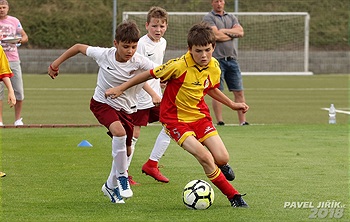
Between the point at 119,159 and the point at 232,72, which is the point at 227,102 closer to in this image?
the point at 119,159

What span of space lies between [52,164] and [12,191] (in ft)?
6.05

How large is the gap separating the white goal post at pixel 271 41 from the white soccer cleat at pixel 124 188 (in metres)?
23.0

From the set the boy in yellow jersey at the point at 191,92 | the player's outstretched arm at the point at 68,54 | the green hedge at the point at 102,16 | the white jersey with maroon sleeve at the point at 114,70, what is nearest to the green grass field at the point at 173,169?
the boy in yellow jersey at the point at 191,92

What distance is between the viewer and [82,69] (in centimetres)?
3134

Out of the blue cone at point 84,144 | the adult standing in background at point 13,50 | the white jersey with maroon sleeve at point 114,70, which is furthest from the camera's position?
the adult standing in background at point 13,50

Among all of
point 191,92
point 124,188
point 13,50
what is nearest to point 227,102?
point 191,92

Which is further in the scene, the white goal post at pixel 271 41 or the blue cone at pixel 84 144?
the white goal post at pixel 271 41

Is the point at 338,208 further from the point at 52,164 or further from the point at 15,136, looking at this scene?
the point at 15,136

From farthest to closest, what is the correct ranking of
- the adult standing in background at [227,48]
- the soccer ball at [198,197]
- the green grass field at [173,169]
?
the adult standing in background at [227,48] → the soccer ball at [198,197] → the green grass field at [173,169]

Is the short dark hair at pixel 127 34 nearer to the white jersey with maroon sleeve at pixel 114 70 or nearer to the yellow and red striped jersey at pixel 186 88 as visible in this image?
the white jersey with maroon sleeve at pixel 114 70

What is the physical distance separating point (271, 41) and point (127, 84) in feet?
81.5

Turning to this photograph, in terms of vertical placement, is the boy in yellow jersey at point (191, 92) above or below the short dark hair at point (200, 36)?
below

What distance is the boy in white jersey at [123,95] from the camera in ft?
25.2

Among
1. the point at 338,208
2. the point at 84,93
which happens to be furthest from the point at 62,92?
the point at 338,208
